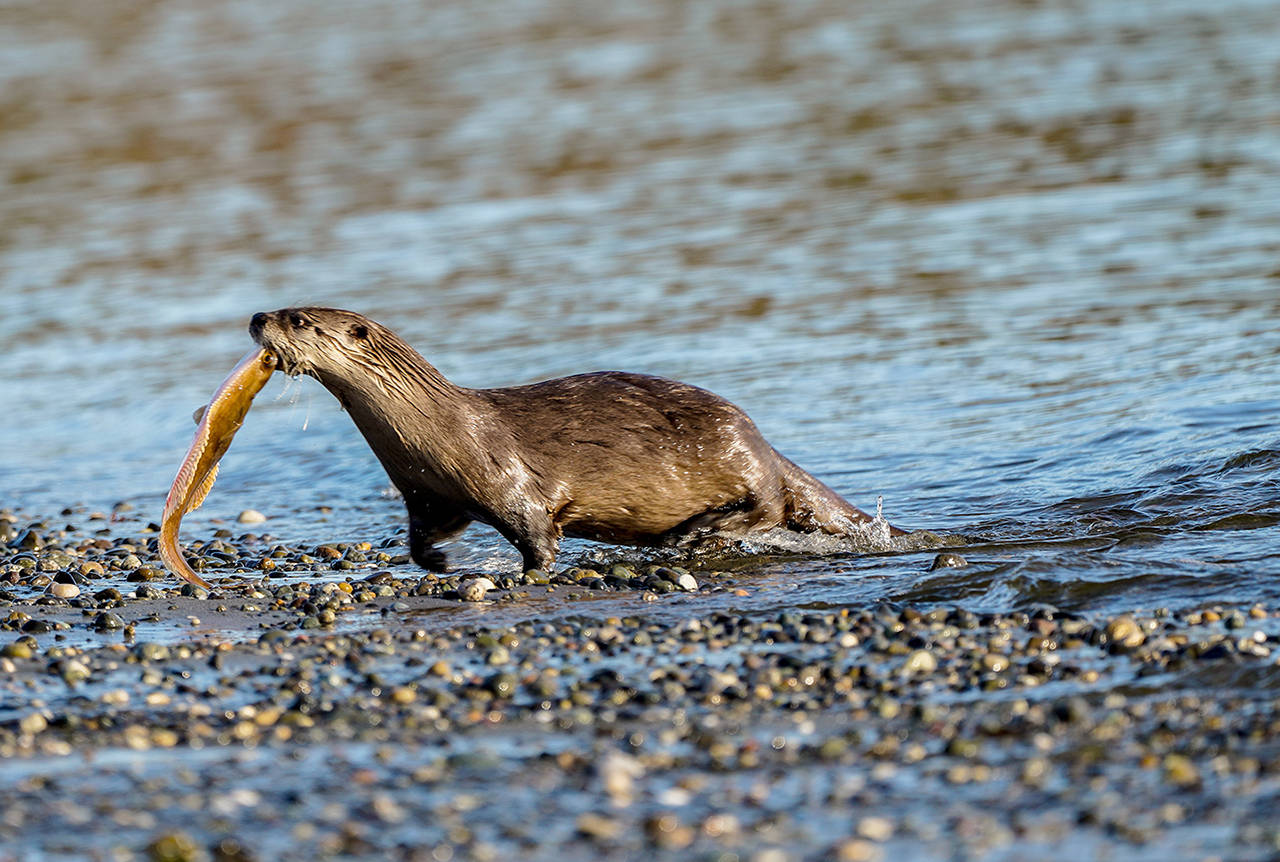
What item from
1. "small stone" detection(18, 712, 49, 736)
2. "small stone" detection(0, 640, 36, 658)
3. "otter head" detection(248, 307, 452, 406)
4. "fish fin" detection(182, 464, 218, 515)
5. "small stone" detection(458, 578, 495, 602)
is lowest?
"small stone" detection(458, 578, 495, 602)

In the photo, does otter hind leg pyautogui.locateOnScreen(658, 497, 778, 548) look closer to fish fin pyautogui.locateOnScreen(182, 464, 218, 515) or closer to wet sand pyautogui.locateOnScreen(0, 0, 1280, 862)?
wet sand pyautogui.locateOnScreen(0, 0, 1280, 862)

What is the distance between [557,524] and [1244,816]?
3.30 meters

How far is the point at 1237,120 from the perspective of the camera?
50.3 feet

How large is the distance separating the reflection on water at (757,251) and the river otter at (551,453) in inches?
16.6

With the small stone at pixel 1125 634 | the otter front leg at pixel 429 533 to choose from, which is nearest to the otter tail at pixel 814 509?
the otter front leg at pixel 429 533

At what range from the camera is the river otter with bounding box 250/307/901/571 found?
6.30 m

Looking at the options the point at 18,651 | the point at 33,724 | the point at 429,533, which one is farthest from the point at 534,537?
Answer: the point at 33,724

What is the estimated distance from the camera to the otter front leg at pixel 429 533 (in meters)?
6.64

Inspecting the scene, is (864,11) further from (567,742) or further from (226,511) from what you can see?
(567,742)

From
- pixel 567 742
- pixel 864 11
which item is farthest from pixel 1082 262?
pixel 864 11

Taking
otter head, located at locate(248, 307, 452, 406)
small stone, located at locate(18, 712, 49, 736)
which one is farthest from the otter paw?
small stone, located at locate(18, 712, 49, 736)

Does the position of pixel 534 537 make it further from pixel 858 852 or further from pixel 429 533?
pixel 858 852

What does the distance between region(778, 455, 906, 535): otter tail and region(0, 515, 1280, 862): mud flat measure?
810 millimetres

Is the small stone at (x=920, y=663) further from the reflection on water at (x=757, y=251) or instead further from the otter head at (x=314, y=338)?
the otter head at (x=314, y=338)
